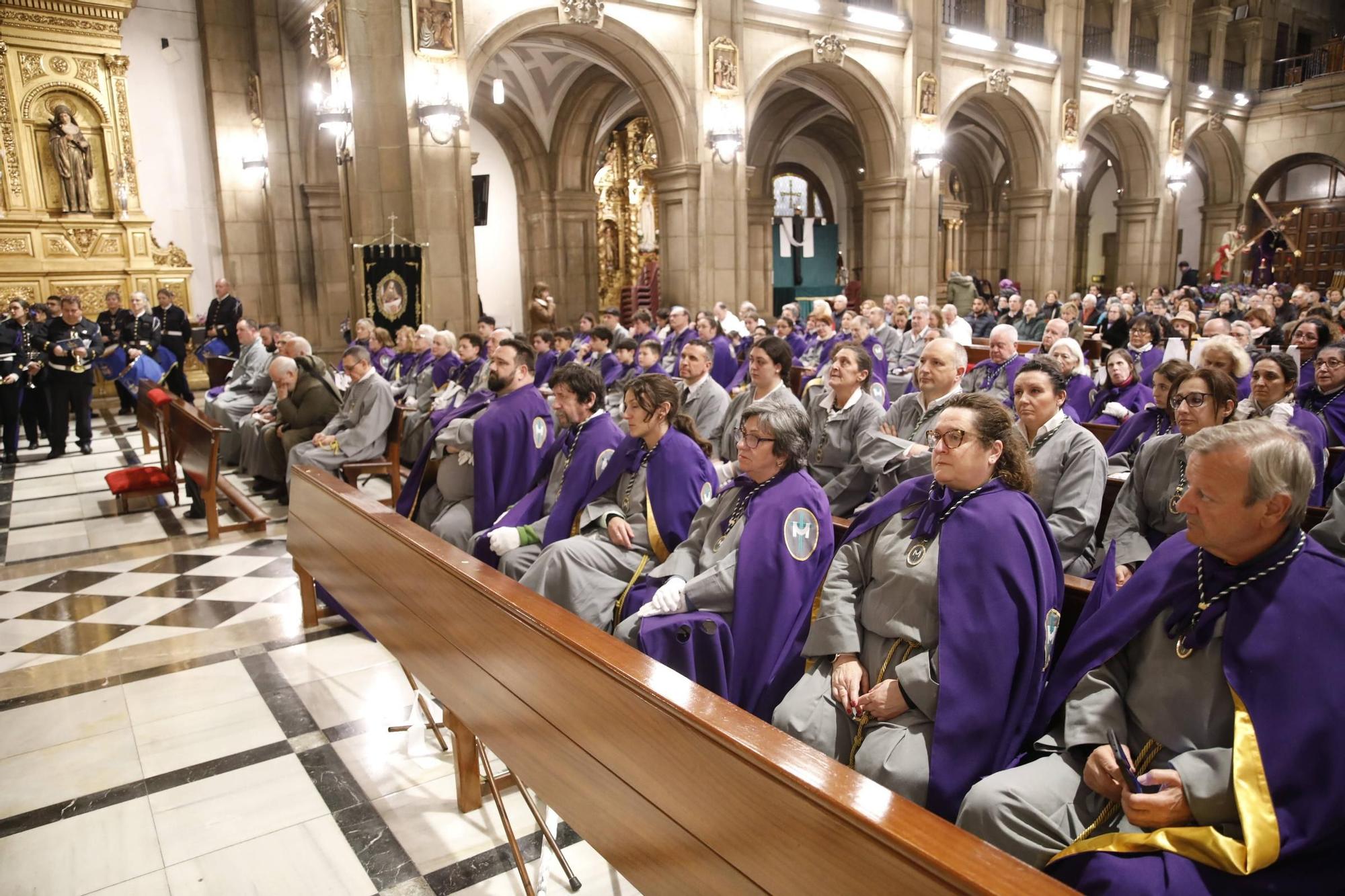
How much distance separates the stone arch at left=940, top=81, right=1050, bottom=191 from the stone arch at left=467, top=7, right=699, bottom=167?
6.80m

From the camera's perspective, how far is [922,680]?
7.46ft

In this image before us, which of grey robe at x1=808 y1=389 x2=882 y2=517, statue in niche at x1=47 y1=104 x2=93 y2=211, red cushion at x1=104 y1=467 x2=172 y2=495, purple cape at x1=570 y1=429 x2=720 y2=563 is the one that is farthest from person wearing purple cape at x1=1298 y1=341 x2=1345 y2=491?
statue in niche at x1=47 y1=104 x2=93 y2=211

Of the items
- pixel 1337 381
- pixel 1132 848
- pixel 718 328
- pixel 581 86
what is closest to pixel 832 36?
pixel 581 86

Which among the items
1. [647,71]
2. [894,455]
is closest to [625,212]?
[647,71]

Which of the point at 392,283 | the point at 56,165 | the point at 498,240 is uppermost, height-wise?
the point at 56,165

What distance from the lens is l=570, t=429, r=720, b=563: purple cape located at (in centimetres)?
367

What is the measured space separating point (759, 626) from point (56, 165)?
1373cm

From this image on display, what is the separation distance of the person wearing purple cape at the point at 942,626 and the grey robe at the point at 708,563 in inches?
15.5

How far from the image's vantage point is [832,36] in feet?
44.6

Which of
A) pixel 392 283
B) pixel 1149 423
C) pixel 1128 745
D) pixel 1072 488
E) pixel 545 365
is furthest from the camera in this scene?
pixel 392 283

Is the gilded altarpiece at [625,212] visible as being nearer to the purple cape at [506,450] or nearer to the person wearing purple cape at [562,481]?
the purple cape at [506,450]

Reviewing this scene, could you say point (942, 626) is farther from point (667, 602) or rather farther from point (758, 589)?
point (667, 602)

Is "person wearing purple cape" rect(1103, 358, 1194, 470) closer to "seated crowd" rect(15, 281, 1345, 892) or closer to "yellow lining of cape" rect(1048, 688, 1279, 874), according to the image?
"seated crowd" rect(15, 281, 1345, 892)

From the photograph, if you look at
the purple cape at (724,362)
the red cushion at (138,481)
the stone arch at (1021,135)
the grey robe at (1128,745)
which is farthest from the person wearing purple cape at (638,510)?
the stone arch at (1021,135)
